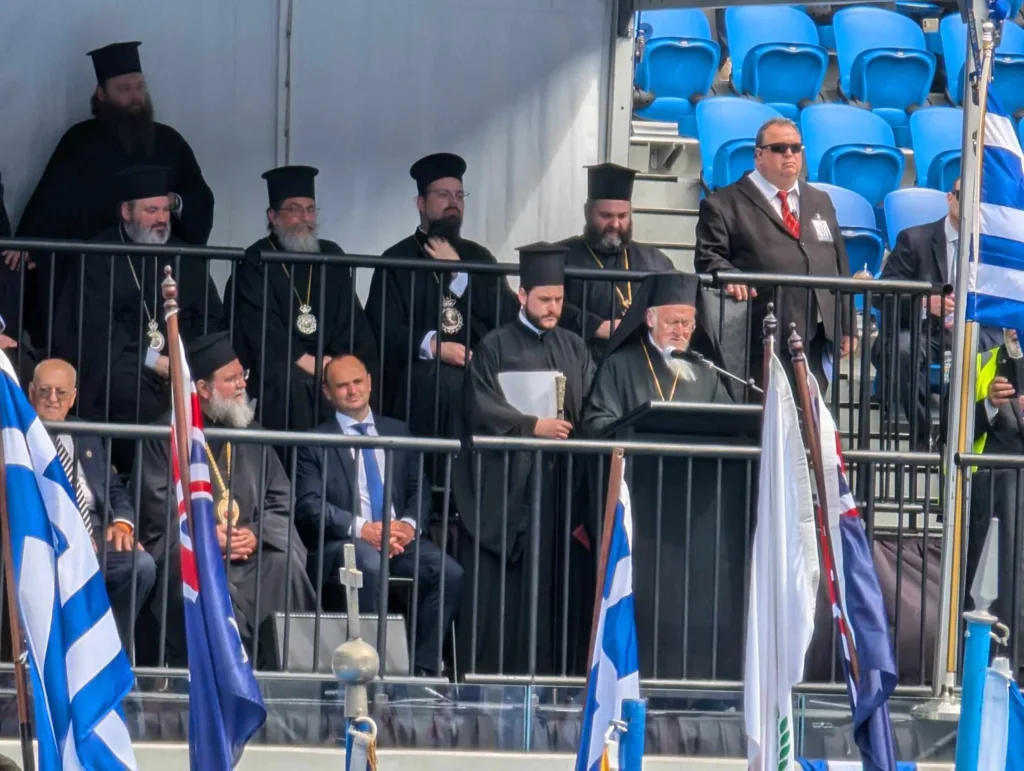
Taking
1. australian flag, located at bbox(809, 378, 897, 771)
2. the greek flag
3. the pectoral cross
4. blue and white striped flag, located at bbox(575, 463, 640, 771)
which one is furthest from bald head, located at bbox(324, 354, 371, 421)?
the greek flag

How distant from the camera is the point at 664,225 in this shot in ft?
42.3

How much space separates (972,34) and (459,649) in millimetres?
3277

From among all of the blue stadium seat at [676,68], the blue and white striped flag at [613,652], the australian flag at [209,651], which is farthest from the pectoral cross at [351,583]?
the blue stadium seat at [676,68]

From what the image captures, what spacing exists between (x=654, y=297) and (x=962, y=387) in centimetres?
163

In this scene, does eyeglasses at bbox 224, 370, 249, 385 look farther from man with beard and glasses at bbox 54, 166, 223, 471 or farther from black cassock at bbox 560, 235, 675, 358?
black cassock at bbox 560, 235, 675, 358

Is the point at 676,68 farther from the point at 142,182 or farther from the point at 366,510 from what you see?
the point at 366,510

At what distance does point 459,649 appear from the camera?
8773mm

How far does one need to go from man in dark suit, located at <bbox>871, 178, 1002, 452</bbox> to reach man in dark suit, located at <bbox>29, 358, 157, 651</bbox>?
355cm

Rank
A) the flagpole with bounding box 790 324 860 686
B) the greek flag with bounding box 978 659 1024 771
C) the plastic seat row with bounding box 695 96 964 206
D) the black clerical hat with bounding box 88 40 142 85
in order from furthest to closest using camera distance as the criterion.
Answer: the plastic seat row with bounding box 695 96 964 206, the black clerical hat with bounding box 88 40 142 85, the flagpole with bounding box 790 324 860 686, the greek flag with bounding box 978 659 1024 771

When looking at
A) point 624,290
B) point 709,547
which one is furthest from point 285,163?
point 709,547

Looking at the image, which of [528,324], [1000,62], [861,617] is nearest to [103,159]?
[528,324]

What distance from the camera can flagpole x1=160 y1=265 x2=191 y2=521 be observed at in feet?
19.3

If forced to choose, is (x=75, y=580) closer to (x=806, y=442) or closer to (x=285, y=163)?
(x=806, y=442)

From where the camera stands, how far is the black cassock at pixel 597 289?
392 inches
